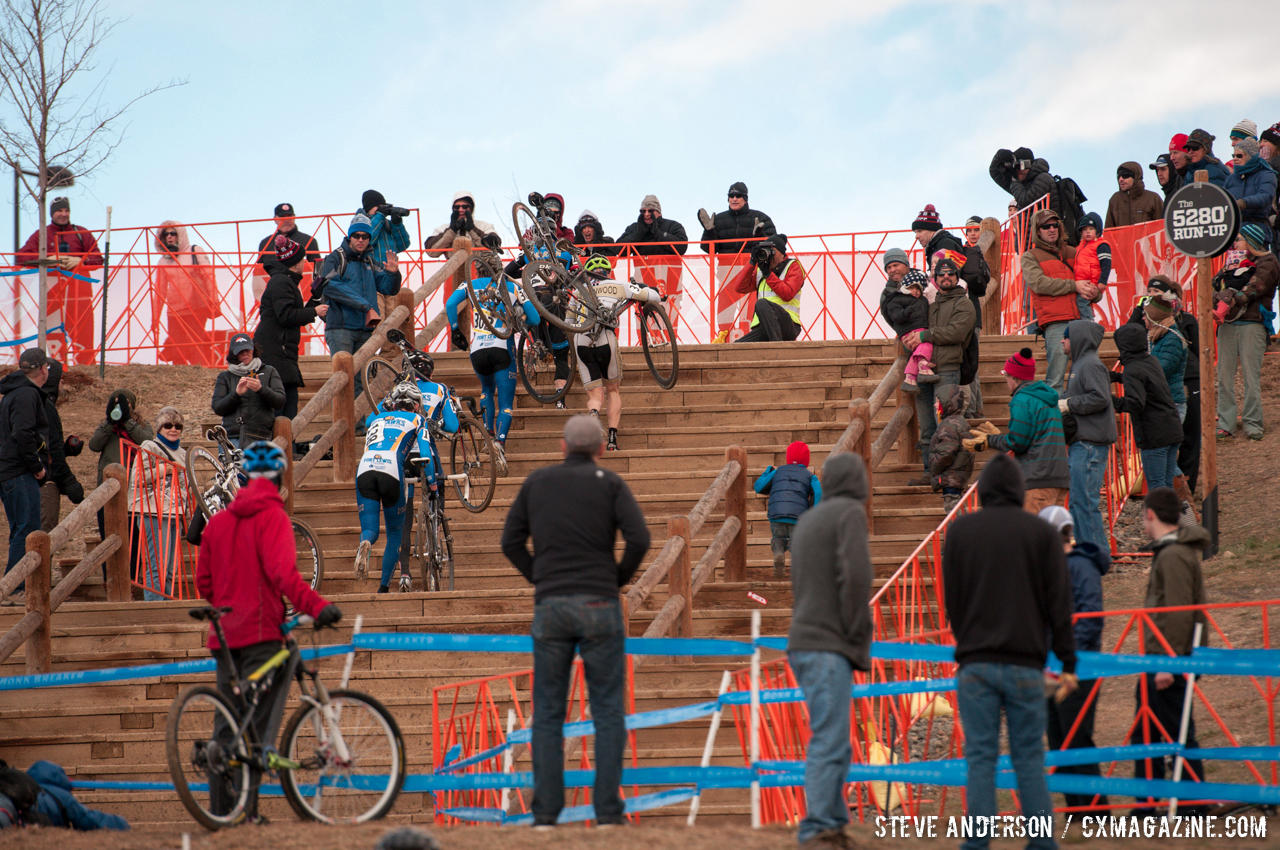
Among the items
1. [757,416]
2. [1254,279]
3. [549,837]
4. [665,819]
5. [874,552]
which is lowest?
[665,819]

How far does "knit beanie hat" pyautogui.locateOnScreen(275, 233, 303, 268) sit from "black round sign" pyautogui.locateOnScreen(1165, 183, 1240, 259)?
819cm

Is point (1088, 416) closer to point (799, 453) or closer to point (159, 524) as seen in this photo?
point (799, 453)

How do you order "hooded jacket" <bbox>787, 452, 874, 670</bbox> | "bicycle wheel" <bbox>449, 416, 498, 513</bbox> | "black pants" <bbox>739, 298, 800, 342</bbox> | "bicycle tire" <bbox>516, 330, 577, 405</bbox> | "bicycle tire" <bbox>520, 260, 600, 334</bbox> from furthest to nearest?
"black pants" <bbox>739, 298, 800, 342</bbox> < "bicycle tire" <bbox>516, 330, 577, 405</bbox> < "bicycle tire" <bbox>520, 260, 600, 334</bbox> < "bicycle wheel" <bbox>449, 416, 498, 513</bbox> < "hooded jacket" <bbox>787, 452, 874, 670</bbox>

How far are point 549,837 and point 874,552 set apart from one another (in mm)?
6067

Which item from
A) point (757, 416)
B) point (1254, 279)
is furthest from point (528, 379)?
point (1254, 279)

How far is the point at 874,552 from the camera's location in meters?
11.2

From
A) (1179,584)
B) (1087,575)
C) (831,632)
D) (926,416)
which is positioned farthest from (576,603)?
(926,416)

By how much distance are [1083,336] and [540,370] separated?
6.37 m

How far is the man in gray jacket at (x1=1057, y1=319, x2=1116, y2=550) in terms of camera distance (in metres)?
10.4

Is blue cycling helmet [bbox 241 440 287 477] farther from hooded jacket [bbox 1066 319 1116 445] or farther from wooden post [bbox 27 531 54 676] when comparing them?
hooded jacket [bbox 1066 319 1116 445]

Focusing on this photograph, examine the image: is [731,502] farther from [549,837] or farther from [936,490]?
[549,837]

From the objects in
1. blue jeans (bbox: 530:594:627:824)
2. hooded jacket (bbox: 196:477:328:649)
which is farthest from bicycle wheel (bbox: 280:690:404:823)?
blue jeans (bbox: 530:594:627:824)

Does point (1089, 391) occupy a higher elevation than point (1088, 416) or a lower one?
higher

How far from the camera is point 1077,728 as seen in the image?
273 inches
